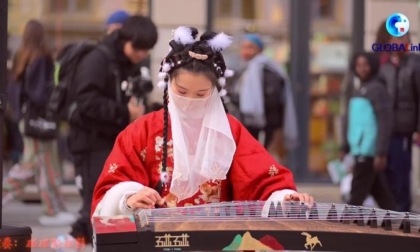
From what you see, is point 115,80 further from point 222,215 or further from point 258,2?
point 258,2

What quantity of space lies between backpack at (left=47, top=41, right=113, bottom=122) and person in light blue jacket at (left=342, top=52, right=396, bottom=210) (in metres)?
2.74

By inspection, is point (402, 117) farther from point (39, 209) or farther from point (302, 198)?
point (302, 198)

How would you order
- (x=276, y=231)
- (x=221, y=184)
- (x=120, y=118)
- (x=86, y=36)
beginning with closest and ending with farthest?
(x=276, y=231), (x=221, y=184), (x=120, y=118), (x=86, y=36)

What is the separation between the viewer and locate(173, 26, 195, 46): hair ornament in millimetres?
4395

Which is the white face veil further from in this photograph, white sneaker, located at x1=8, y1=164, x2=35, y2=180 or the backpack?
white sneaker, located at x1=8, y1=164, x2=35, y2=180

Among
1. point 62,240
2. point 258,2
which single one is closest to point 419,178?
point 258,2

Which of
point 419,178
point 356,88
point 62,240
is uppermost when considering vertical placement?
point 356,88

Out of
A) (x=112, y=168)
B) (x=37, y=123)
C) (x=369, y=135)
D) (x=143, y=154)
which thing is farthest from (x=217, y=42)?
(x=37, y=123)

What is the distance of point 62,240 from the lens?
22.9ft

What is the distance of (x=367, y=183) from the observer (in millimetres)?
8945

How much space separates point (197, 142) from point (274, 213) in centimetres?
59

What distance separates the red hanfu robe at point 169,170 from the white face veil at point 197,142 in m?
0.06

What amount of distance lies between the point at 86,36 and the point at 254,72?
2.37 metres

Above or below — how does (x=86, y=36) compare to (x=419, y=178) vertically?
above
